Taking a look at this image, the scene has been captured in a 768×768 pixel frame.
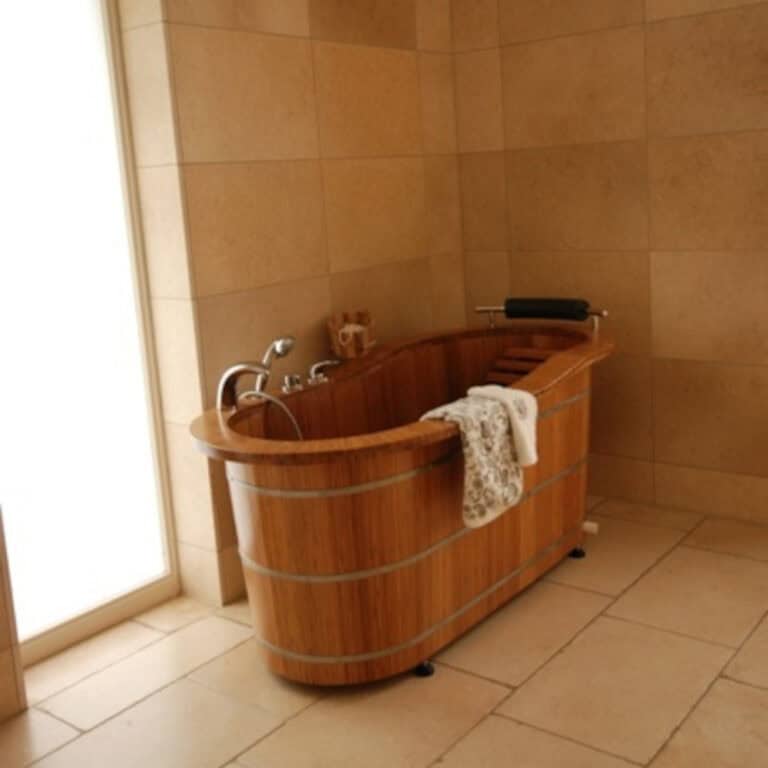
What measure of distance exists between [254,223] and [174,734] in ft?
5.61

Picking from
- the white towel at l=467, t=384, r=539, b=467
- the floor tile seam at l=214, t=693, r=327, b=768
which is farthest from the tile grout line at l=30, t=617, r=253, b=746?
the white towel at l=467, t=384, r=539, b=467

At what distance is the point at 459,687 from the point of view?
2863mm

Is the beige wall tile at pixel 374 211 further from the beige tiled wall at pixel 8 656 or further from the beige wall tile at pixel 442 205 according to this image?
the beige tiled wall at pixel 8 656

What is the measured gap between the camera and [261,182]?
3.50 metres

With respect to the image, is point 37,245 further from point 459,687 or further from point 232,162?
point 459,687

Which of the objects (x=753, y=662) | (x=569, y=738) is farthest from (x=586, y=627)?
(x=569, y=738)

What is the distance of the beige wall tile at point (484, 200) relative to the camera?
4344 millimetres

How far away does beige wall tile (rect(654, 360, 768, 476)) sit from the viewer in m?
3.84

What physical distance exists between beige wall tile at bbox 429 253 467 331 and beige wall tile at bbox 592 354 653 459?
2.30 ft

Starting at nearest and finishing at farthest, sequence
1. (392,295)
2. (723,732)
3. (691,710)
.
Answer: (723,732) → (691,710) → (392,295)

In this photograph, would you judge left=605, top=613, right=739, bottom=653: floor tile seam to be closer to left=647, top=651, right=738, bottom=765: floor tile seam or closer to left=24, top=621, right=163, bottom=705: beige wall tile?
Answer: left=647, top=651, right=738, bottom=765: floor tile seam

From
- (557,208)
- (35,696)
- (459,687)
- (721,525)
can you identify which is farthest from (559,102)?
(35,696)

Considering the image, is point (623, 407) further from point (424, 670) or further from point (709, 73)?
point (424, 670)

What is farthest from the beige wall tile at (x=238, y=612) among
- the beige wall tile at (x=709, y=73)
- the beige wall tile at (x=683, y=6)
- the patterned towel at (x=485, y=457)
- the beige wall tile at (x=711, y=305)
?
the beige wall tile at (x=683, y=6)
